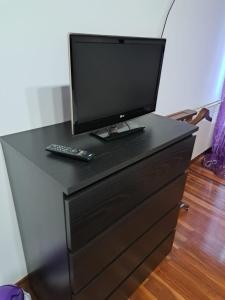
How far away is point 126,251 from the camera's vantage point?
3.61 feet

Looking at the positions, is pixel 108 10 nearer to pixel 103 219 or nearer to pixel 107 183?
pixel 107 183

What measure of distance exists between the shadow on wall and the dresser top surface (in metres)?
0.04

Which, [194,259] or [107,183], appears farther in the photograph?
[194,259]

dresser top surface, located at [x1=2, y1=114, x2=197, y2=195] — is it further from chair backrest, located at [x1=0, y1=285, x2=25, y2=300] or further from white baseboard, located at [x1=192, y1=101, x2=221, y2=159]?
white baseboard, located at [x1=192, y1=101, x2=221, y2=159]

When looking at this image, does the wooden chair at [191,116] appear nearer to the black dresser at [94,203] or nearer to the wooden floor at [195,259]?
the black dresser at [94,203]

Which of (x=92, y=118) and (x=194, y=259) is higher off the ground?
(x=92, y=118)

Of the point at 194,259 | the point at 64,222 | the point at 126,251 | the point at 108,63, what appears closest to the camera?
the point at 64,222

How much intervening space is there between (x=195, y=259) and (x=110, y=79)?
1343mm

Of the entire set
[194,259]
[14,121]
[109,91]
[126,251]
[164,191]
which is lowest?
[194,259]

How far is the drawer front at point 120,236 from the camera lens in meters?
0.86

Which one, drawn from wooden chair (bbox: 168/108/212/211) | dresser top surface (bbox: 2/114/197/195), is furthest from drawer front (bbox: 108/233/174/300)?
wooden chair (bbox: 168/108/212/211)

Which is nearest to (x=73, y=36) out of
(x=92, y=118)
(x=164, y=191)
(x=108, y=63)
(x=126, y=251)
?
(x=108, y=63)

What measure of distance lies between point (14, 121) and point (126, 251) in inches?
31.2

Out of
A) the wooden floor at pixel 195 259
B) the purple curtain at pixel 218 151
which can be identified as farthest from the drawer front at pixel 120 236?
the purple curtain at pixel 218 151
